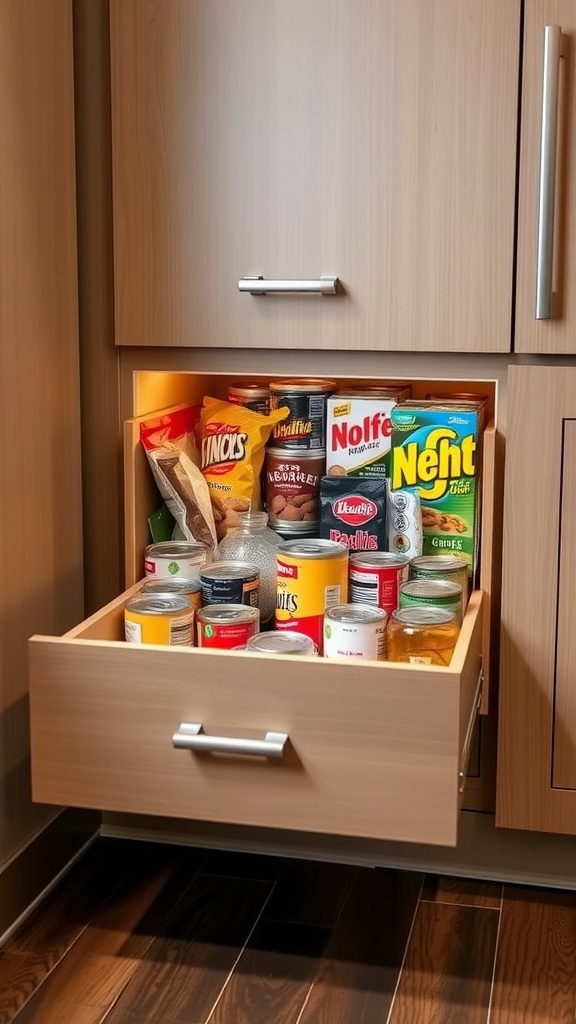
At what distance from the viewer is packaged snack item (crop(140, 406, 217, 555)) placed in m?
1.71

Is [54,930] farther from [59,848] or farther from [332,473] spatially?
[332,473]

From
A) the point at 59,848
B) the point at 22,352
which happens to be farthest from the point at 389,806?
the point at 22,352

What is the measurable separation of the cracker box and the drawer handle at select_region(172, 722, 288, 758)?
0.50m

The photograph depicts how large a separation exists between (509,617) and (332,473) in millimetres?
327

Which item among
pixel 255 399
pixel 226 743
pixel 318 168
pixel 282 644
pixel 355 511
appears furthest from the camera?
pixel 255 399

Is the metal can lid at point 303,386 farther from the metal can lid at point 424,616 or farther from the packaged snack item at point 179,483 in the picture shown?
the metal can lid at point 424,616

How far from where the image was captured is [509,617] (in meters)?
1.58

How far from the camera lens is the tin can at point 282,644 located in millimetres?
1426

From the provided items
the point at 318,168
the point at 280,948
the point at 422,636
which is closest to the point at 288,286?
the point at 318,168

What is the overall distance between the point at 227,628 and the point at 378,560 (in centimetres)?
24

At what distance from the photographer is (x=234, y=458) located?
1753 mm

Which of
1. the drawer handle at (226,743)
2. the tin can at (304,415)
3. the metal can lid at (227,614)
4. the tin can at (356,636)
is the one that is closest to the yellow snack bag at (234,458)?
the tin can at (304,415)

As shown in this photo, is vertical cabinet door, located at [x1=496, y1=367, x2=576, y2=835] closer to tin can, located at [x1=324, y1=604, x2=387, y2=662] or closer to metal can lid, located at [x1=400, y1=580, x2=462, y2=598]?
metal can lid, located at [x1=400, y1=580, x2=462, y2=598]

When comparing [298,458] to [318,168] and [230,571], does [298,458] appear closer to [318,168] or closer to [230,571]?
[230,571]
